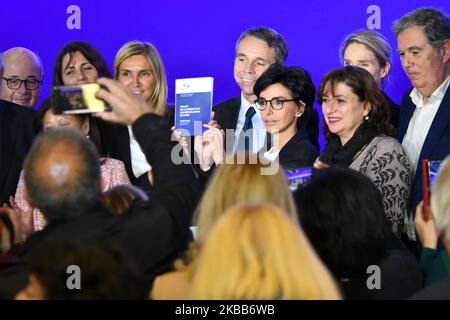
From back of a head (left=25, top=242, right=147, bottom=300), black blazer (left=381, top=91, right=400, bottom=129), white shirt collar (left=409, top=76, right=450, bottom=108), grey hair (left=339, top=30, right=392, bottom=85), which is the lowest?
back of a head (left=25, top=242, right=147, bottom=300)

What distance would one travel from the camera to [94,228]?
2602 mm

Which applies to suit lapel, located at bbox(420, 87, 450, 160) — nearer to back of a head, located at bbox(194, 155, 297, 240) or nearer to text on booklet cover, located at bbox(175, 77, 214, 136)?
text on booklet cover, located at bbox(175, 77, 214, 136)

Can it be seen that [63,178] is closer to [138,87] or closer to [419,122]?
[138,87]

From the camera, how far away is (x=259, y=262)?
1.93 m

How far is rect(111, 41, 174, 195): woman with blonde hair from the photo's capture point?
4.57m

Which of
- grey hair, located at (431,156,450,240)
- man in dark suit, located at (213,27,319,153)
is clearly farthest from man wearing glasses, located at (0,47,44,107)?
grey hair, located at (431,156,450,240)

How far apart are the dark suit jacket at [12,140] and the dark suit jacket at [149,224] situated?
1837mm

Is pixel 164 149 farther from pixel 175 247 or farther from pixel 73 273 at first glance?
pixel 73 273

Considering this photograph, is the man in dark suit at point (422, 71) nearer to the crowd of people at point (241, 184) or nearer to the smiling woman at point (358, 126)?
the crowd of people at point (241, 184)

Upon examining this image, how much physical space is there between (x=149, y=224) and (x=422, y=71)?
217cm

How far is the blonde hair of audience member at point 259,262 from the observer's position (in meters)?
1.93

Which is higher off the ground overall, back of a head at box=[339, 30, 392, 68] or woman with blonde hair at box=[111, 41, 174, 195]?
back of a head at box=[339, 30, 392, 68]

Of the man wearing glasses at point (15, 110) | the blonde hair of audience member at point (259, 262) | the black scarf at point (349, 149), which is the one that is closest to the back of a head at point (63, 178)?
the blonde hair of audience member at point (259, 262)

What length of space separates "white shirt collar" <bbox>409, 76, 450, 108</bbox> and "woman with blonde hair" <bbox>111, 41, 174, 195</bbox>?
1.22 m
